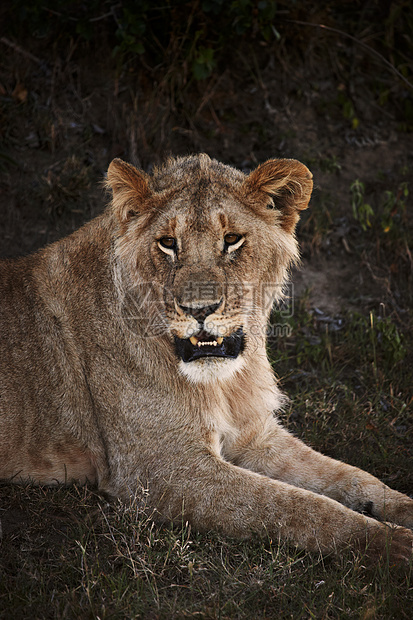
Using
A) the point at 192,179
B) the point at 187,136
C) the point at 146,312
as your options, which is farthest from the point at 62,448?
the point at 187,136

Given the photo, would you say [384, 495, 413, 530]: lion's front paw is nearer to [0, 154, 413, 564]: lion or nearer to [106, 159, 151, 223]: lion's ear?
[0, 154, 413, 564]: lion

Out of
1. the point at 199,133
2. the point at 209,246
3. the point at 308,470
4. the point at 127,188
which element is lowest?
the point at 308,470

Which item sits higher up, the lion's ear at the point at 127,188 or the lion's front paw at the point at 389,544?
the lion's ear at the point at 127,188

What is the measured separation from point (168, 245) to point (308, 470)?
1830 millimetres

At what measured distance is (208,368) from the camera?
390cm

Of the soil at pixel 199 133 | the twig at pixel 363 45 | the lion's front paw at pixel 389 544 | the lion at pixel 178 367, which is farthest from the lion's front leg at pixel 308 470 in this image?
the twig at pixel 363 45

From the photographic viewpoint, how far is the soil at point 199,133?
7.38m

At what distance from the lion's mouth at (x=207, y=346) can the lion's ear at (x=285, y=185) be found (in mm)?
890

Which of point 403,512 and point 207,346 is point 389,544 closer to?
point 403,512

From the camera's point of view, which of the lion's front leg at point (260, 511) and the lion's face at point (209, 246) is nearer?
the lion's front leg at point (260, 511)

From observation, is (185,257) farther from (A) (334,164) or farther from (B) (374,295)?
(A) (334,164)

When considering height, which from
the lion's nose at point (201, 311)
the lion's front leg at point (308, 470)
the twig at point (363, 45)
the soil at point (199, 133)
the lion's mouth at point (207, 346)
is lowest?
the lion's front leg at point (308, 470)

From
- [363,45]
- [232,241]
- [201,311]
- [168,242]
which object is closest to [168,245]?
[168,242]

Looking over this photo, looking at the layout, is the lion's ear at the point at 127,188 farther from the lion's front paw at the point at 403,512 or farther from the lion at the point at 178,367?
the lion's front paw at the point at 403,512
